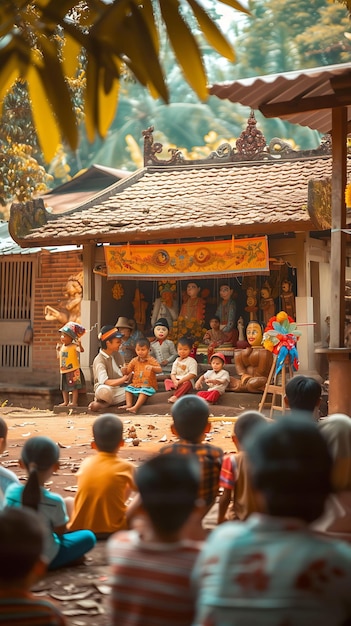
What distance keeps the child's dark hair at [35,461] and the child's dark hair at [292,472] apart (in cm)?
220

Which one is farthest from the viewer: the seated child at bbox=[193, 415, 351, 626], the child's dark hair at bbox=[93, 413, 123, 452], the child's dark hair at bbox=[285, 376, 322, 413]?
the child's dark hair at bbox=[285, 376, 322, 413]

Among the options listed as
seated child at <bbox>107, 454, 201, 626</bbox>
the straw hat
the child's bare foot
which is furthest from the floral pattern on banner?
seated child at <bbox>107, 454, 201, 626</bbox>

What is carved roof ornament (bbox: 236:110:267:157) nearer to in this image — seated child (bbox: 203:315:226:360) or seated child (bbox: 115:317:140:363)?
seated child (bbox: 203:315:226:360)

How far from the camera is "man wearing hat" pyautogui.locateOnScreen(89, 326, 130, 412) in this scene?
13812 mm

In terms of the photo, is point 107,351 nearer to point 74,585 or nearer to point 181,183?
point 181,183

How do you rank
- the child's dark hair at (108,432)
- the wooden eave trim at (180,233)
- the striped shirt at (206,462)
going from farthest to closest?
the wooden eave trim at (180,233), the child's dark hair at (108,432), the striped shirt at (206,462)

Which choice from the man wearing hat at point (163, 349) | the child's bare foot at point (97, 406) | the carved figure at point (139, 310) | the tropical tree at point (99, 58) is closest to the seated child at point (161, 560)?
the tropical tree at point (99, 58)

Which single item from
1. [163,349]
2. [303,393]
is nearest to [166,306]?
[163,349]

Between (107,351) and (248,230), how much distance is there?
3061 mm

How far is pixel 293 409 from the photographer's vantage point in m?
5.40

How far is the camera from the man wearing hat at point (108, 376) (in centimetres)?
1381

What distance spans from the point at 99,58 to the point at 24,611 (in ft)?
5.23

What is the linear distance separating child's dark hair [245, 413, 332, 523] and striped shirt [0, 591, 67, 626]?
0.78 metres

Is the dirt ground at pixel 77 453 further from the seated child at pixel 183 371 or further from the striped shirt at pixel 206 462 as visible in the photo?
the striped shirt at pixel 206 462
